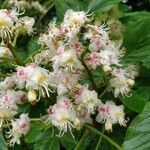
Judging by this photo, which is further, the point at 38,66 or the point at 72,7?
the point at 72,7

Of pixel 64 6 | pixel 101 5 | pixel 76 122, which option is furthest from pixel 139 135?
pixel 64 6

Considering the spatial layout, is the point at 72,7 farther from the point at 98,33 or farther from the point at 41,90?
the point at 41,90

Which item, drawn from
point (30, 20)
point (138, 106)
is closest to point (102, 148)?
point (138, 106)

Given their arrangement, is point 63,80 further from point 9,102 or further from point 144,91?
point 144,91

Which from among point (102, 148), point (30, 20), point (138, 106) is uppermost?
point (30, 20)

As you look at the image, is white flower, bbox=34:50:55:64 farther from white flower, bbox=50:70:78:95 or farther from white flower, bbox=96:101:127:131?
white flower, bbox=96:101:127:131

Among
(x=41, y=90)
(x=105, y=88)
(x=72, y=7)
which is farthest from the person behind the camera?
(x=72, y=7)

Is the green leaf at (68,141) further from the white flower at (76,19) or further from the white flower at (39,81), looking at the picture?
the white flower at (76,19)
